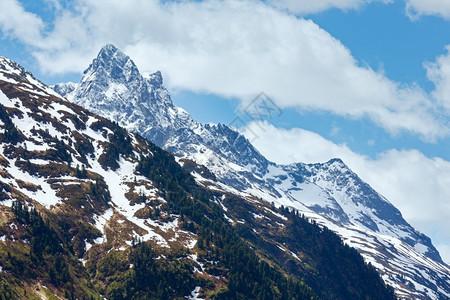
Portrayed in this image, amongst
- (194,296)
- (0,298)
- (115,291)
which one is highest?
(194,296)

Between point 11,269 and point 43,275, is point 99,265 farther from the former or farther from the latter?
point 11,269

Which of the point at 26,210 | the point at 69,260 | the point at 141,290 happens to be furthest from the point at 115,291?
the point at 26,210

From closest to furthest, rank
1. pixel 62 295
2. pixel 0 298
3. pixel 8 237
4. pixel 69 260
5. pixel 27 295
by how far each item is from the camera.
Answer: pixel 0 298 → pixel 27 295 → pixel 62 295 → pixel 8 237 → pixel 69 260

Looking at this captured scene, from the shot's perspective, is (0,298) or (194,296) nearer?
(0,298)

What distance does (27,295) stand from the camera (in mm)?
150500

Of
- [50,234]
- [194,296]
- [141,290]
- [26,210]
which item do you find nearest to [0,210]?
[26,210]

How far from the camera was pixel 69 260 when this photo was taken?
19050 centimetres


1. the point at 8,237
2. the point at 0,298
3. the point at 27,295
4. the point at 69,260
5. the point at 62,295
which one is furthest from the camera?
the point at 69,260

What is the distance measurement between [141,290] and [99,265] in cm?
2189

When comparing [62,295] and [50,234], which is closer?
[62,295]

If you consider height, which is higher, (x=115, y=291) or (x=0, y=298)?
(x=115, y=291)

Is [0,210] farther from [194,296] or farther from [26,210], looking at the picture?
[194,296]

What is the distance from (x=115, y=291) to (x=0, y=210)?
57967 millimetres

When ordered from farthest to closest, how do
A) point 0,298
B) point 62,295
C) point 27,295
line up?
point 62,295, point 27,295, point 0,298
